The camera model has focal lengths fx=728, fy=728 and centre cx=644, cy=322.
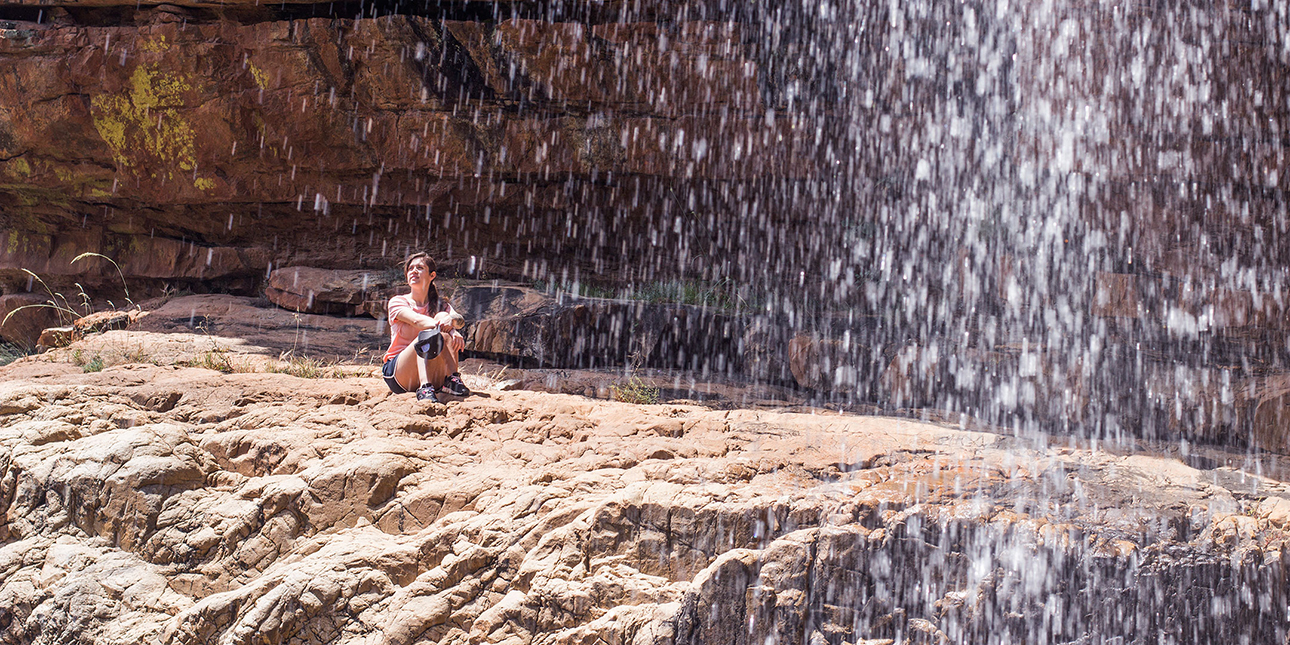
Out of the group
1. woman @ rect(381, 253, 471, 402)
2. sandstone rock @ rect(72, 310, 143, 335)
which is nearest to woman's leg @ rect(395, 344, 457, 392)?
woman @ rect(381, 253, 471, 402)

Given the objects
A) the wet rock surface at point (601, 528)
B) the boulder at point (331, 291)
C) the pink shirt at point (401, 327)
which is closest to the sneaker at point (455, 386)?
the wet rock surface at point (601, 528)

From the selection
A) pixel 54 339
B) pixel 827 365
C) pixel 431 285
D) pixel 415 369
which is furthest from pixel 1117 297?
pixel 54 339

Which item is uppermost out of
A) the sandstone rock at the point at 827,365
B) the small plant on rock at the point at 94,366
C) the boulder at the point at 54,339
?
the sandstone rock at the point at 827,365

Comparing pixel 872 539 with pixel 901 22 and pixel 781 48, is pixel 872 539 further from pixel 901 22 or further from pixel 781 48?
pixel 901 22

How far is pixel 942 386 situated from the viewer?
6.28 m

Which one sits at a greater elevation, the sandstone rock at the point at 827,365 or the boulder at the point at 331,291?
the boulder at the point at 331,291

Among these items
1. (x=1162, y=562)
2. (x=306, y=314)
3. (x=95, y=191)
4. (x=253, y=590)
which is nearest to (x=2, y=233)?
(x=95, y=191)

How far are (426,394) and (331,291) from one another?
12.2 feet

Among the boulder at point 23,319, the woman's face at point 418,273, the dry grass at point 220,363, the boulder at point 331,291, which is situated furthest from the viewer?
the boulder at point 23,319

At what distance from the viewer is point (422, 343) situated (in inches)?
192

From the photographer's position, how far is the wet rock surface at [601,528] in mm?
3131

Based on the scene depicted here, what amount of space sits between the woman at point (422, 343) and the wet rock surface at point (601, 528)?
25 cm

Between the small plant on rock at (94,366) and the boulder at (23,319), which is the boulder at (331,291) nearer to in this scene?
the small plant on rock at (94,366)

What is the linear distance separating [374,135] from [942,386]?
21.3 feet
